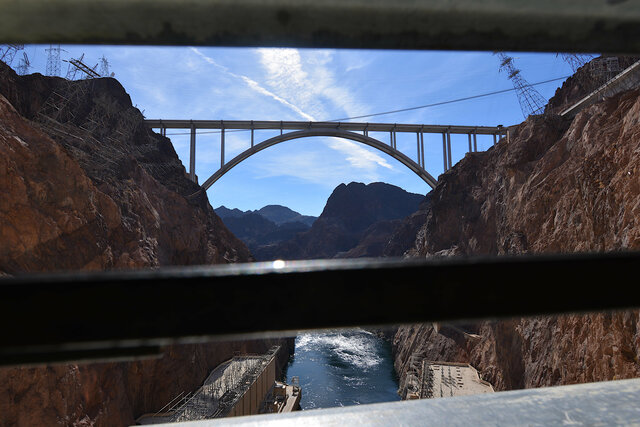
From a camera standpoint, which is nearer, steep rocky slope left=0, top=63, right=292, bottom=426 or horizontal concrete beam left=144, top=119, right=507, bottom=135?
steep rocky slope left=0, top=63, right=292, bottom=426

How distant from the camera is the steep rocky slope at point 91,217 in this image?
25.9 feet

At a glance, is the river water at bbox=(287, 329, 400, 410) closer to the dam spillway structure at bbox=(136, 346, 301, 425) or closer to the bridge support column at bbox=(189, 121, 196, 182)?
the dam spillway structure at bbox=(136, 346, 301, 425)

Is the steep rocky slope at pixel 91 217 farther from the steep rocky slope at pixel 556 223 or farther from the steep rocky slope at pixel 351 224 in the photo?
the steep rocky slope at pixel 351 224

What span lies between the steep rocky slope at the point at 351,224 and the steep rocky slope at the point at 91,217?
42.9 m

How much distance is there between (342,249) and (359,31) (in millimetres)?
76139

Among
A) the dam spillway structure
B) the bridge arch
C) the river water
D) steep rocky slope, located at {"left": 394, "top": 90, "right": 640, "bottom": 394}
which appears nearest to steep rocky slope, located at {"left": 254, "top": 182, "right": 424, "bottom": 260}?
the river water

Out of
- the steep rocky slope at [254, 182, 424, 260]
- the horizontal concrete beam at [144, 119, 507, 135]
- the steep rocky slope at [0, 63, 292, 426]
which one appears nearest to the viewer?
the steep rocky slope at [0, 63, 292, 426]

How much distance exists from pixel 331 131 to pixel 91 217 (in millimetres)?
18406

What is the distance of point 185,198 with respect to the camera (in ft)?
68.8

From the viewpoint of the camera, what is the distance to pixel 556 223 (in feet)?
37.7

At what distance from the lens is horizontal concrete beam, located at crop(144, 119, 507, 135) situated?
2388cm

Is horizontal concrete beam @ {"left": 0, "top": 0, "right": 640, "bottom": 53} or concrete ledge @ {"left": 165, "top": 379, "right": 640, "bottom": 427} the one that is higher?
horizontal concrete beam @ {"left": 0, "top": 0, "right": 640, "bottom": 53}

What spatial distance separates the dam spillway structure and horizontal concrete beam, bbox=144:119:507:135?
14656 mm

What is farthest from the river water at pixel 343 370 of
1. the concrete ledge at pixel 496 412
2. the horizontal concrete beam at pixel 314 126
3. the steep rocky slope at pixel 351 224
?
the steep rocky slope at pixel 351 224
